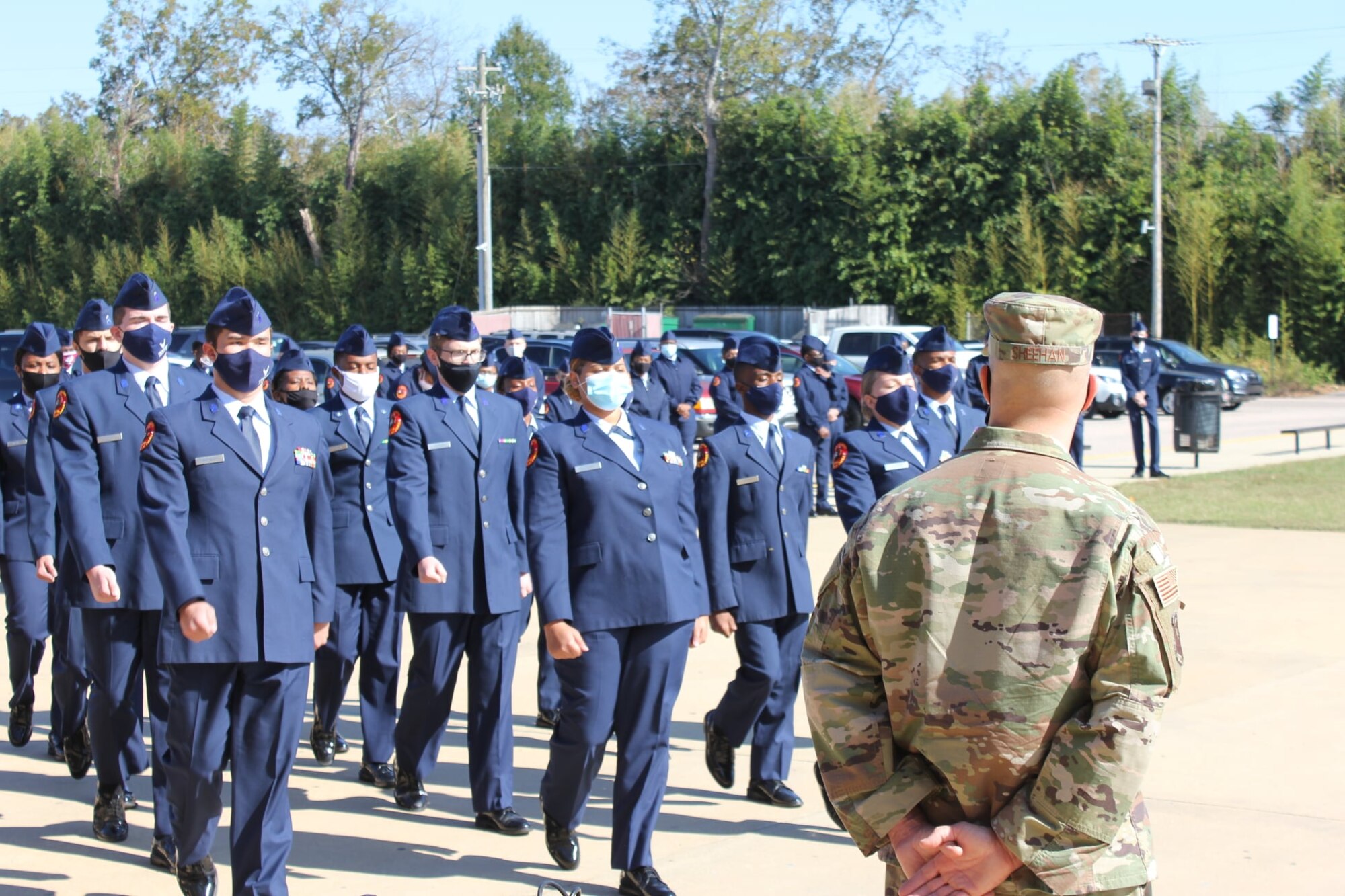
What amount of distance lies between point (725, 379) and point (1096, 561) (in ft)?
45.4

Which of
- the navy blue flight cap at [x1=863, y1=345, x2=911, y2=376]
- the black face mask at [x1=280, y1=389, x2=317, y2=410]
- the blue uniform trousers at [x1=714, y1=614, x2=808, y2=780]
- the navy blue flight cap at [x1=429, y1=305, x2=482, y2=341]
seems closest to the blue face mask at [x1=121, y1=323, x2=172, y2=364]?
the navy blue flight cap at [x1=429, y1=305, x2=482, y2=341]

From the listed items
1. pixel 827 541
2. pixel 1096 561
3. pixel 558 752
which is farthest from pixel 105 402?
pixel 827 541

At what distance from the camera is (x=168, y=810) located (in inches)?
229

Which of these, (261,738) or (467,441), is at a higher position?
(467,441)

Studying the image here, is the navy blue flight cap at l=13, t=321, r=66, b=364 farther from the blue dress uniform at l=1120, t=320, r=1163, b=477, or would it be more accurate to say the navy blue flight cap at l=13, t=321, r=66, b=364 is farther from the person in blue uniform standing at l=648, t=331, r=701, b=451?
the blue dress uniform at l=1120, t=320, r=1163, b=477

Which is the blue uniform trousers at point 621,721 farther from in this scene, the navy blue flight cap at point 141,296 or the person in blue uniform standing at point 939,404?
the navy blue flight cap at point 141,296

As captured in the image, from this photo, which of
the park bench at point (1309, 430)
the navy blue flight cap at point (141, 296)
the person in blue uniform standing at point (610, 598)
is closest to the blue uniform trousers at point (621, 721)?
the person in blue uniform standing at point (610, 598)

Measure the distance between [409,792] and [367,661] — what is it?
995 millimetres

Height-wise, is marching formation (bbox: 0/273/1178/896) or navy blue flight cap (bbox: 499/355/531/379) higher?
navy blue flight cap (bbox: 499/355/531/379)

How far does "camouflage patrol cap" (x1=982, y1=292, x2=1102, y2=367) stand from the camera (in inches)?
110

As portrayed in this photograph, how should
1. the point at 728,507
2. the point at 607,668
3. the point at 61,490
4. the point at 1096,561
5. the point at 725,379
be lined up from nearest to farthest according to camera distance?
1. the point at 1096,561
2. the point at 607,668
3. the point at 61,490
4. the point at 728,507
5. the point at 725,379

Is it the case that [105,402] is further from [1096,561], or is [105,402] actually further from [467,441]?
[1096,561]

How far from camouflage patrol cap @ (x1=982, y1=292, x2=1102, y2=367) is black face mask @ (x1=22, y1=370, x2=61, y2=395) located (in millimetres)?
6062

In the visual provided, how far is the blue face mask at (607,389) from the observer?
5.79 m
